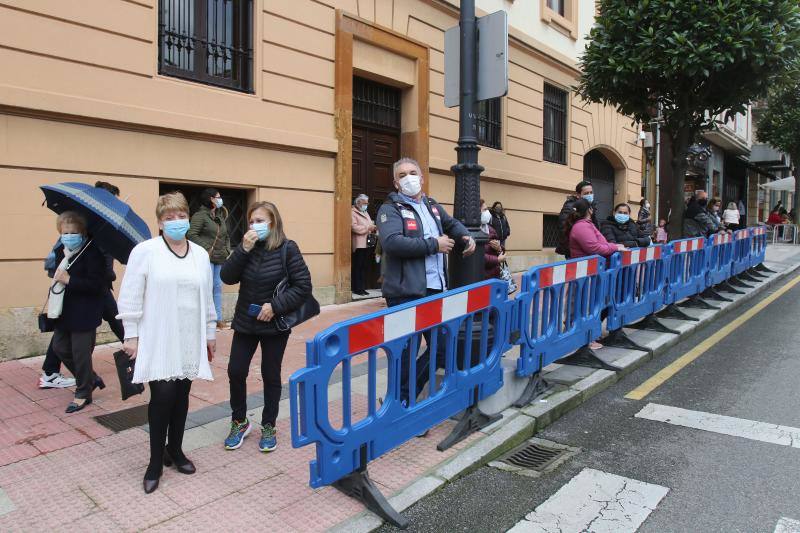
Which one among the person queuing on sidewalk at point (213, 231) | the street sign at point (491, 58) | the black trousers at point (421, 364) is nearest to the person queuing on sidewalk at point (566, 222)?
the street sign at point (491, 58)

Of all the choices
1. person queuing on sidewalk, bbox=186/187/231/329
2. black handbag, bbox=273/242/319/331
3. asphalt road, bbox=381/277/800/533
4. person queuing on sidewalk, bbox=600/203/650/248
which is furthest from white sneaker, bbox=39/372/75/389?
person queuing on sidewalk, bbox=600/203/650/248

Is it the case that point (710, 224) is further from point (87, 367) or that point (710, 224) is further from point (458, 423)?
point (87, 367)

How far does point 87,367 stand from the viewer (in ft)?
14.8

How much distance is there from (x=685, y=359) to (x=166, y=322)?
547cm

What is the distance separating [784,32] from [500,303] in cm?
768

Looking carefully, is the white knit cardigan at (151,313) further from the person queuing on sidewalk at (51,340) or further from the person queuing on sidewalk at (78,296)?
the person queuing on sidewalk at (51,340)

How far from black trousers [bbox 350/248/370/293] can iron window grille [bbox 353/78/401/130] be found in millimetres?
2372

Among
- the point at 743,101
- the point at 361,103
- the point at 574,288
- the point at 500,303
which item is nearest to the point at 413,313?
the point at 500,303

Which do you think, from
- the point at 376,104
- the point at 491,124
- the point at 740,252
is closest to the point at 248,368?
the point at 376,104

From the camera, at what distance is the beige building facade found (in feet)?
19.6

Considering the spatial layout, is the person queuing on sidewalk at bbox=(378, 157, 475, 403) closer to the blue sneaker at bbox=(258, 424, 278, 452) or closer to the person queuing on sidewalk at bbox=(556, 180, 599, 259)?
the blue sneaker at bbox=(258, 424, 278, 452)

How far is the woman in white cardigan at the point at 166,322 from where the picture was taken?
3.21 m

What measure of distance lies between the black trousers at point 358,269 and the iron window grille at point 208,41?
312cm

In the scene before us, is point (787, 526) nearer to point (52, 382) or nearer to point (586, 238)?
point (586, 238)
